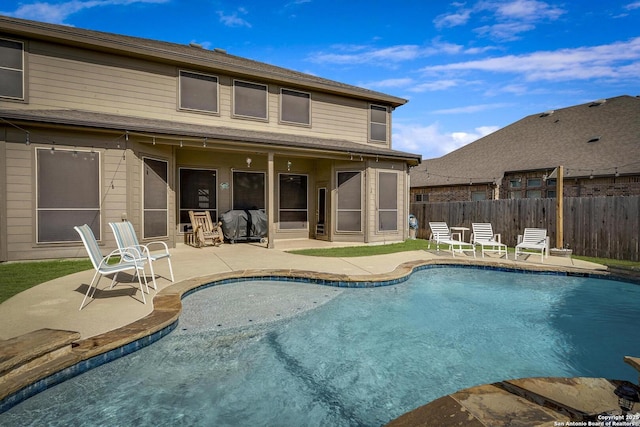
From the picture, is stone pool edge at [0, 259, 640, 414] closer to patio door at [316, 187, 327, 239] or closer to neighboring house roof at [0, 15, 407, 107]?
patio door at [316, 187, 327, 239]

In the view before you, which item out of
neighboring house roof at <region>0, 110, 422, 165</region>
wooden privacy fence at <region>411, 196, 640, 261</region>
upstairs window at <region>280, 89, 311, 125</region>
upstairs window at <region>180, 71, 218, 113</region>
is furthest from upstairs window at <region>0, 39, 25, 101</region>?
wooden privacy fence at <region>411, 196, 640, 261</region>

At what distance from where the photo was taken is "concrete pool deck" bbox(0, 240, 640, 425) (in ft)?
8.72

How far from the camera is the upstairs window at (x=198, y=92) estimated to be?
9.60m

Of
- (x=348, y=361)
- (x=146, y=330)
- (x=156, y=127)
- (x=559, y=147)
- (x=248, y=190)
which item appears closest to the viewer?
(x=146, y=330)

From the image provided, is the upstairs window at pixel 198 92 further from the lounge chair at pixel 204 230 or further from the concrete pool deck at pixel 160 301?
the concrete pool deck at pixel 160 301

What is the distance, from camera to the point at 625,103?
A: 1725 cm

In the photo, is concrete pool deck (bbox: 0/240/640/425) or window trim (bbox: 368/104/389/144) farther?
window trim (bbox: 368/104/389/144)

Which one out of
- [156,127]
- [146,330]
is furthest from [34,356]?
[156,127]

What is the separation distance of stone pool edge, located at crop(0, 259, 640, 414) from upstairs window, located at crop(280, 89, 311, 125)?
6645mm

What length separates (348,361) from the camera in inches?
131

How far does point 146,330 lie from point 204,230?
6.79 metres

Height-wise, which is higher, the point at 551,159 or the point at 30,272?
the point at 551,159

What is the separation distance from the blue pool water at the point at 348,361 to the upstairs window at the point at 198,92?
676 cm

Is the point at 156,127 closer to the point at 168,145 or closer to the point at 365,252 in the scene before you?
the point at 168,145
